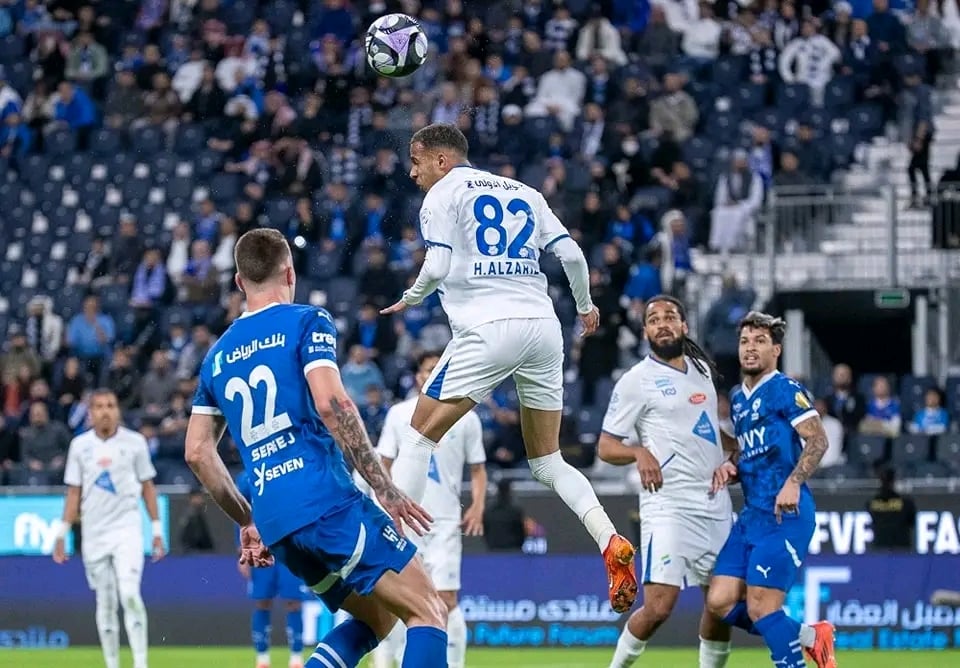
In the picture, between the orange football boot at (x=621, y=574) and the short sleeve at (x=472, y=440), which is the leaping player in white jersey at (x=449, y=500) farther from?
the orange football boot at (x=621, y=574)

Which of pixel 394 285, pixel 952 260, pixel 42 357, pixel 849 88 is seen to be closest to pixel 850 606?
pixel 952 260

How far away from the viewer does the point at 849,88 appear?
2352 centimetres

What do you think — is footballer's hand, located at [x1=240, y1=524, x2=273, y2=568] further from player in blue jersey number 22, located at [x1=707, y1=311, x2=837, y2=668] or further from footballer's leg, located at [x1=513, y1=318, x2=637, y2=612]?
player in blue jersey number 22, located at [x1=707, y1=311, x2=837, y2=668]

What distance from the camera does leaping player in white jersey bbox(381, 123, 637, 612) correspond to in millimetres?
8852

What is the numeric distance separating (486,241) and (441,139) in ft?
2.03

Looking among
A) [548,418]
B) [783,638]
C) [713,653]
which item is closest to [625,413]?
[548,418]

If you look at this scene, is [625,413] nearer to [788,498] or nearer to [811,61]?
[788,498]

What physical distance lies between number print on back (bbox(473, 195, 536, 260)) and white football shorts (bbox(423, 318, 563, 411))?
1.18 feet

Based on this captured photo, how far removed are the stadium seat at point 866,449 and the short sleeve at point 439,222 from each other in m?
10.8

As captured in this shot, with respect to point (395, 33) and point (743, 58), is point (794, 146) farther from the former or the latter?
point (395, 33)

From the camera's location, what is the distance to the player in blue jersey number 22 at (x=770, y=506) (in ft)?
31.4

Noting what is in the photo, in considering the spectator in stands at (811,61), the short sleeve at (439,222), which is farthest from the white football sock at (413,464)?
the spectator in stands at (811,61)

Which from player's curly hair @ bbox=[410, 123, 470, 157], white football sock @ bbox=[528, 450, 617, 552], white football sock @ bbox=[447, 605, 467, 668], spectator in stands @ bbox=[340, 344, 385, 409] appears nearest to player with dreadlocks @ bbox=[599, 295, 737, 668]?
white football sock @ bbox=[528, 450, 617, 552]

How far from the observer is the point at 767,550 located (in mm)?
9680
